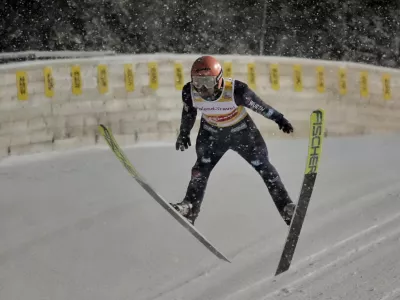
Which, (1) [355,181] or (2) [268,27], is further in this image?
(2) [268,27]

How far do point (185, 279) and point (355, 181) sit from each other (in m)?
4.01

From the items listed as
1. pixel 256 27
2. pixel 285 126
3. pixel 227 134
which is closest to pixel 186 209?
pixel 227 134

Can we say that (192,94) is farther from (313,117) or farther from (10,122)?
(10,122)

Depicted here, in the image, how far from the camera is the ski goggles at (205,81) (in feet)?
21.1

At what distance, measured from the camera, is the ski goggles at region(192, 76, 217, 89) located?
6438 millimetres

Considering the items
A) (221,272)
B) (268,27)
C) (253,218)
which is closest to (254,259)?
(221,272)

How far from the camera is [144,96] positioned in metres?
11.4

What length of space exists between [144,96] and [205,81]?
5.03m

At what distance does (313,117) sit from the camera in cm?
627

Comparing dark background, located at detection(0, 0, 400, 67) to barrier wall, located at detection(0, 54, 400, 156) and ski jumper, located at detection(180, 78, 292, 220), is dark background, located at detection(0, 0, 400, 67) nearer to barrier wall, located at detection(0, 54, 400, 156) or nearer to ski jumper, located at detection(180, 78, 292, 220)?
barrier wall, located at detection(0, 54, 400, 156)

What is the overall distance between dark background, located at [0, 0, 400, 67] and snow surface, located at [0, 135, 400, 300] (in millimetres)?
8013

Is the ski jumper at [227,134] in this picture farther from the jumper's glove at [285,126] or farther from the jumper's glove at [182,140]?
the jumper's glove at [285,126]

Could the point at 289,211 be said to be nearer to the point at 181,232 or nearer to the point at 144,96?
the point at 181,232

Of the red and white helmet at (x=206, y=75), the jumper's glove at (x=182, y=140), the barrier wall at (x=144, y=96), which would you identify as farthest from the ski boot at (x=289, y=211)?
the barrier wall at (x=144, y=96)
